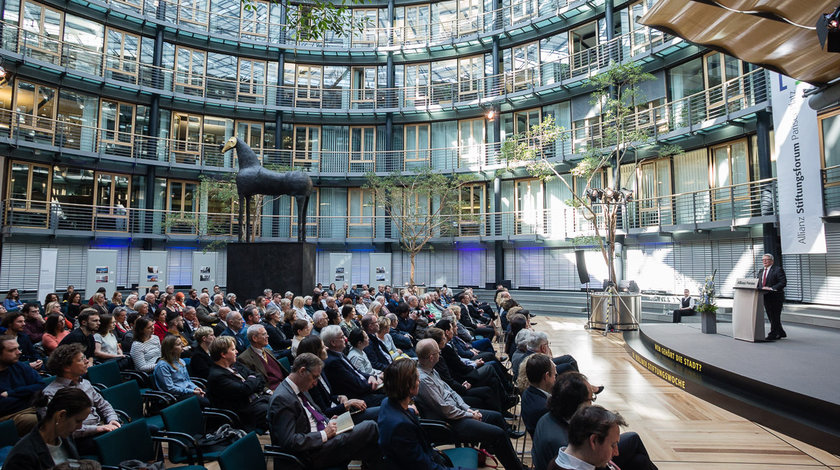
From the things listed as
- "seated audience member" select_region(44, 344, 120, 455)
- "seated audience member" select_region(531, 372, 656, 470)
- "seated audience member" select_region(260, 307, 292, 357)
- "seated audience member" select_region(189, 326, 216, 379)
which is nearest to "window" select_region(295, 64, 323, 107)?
"seated audience member" select_region(260, 307, 292, 357)

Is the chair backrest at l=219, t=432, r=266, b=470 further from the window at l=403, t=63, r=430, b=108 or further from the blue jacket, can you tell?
the window at l=403, t=63, r=430, b=108

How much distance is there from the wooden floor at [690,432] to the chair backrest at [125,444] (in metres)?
3.94

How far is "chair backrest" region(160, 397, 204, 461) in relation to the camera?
10.5 feet

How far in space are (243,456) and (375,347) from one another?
2.95m

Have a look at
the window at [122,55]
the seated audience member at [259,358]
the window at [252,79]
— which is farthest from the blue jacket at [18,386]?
the window at [252,79]

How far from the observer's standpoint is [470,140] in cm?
2078

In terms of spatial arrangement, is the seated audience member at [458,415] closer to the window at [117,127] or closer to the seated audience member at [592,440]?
the seated audience member at [592,440]

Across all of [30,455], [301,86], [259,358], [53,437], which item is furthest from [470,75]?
[30,455]

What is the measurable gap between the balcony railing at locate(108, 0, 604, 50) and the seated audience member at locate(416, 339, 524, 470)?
17071mm

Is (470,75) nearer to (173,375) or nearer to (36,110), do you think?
(36,110)

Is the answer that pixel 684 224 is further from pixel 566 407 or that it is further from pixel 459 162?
pixel 566 407

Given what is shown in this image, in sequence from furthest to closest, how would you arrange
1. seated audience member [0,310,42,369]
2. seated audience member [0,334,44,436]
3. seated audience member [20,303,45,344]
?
seated audience member [20,303,45,344], seated audience member [0,310,42,369], seated audience member [0,334,44,436]

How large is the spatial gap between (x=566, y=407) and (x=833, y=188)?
36.3ft

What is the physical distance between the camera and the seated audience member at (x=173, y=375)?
4328mm
